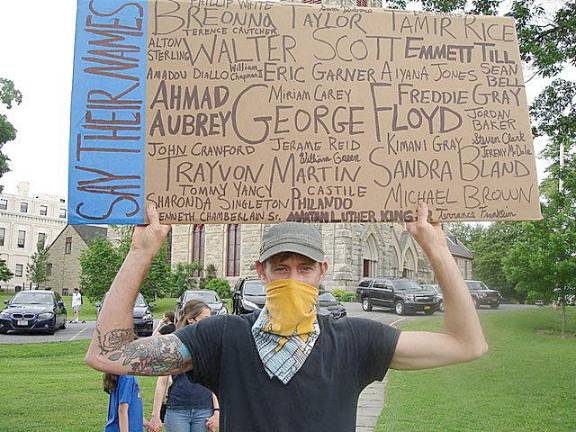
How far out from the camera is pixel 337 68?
10.6 feet

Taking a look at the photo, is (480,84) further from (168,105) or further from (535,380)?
(535,380)

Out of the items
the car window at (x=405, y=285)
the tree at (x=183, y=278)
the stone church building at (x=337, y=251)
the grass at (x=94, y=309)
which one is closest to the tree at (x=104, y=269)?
the grass at (x=94, y=309)

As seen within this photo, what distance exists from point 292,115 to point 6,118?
24298 mm

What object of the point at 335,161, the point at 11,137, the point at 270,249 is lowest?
the point at 270,249

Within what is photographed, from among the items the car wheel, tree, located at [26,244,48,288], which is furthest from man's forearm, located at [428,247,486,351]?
tree, located at [26,244,48,288]

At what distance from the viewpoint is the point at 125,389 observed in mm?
5559

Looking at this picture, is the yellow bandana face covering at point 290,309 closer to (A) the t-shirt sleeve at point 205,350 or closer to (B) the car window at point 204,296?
(A) the t-shirt sleeve at point 205,350

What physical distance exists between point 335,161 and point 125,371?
4.44 feet

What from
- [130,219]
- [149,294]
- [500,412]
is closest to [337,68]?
[130,219]

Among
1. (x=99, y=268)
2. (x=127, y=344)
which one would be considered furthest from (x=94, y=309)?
(x=127, y=344)

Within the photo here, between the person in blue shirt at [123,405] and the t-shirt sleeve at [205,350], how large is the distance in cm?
305

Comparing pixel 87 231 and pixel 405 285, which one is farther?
pixel 87 231

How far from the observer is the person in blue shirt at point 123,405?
5.49m

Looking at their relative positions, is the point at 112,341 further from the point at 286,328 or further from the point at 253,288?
the point at 253,288
